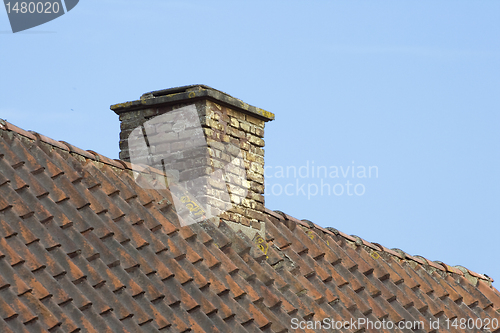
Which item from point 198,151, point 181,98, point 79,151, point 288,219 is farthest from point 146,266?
point 288,219

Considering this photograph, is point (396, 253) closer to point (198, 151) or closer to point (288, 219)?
point (288, 219)

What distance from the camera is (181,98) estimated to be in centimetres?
773

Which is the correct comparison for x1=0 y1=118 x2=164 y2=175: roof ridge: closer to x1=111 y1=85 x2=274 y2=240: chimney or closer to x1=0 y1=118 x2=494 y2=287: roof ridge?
x1=0 y1=118 x2=494 y2=287: roof ridge

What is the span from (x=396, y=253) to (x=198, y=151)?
3161 mm

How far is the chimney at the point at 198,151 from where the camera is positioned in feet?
24.5

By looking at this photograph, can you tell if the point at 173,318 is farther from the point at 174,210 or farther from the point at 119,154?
the point at 119,154

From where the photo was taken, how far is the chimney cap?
768 cm

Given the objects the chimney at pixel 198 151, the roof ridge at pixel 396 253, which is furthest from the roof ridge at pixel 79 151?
the roof ridge at pixel 396 253

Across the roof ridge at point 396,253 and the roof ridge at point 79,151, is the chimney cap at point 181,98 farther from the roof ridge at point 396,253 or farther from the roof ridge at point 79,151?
the roof ridge at point 396,253

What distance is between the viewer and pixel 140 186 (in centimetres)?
725

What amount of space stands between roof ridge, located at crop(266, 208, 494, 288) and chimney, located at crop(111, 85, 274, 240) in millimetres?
499

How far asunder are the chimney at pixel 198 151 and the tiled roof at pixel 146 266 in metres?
0.20

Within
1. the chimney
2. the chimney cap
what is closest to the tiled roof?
the chimney

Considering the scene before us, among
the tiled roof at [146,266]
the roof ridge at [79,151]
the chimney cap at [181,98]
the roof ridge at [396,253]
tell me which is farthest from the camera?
the roof ridge at [396,253]
